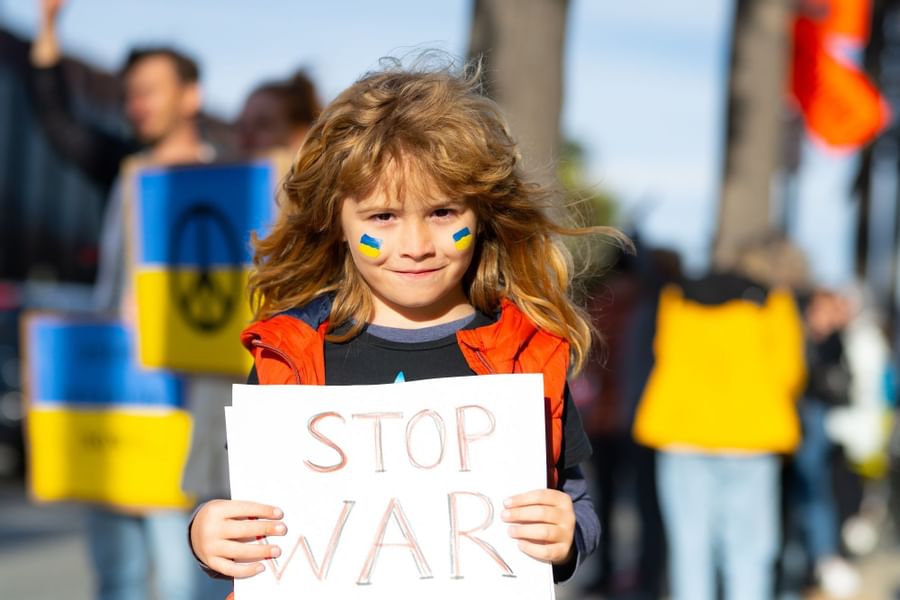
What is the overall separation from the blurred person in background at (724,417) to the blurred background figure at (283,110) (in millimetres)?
2355

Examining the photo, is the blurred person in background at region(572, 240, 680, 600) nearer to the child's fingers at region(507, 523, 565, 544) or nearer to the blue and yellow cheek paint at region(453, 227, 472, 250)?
the blue and yellow cheek paint at region(453, 227, 472, 250)

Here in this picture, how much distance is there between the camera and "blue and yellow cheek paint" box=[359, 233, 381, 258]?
7.75ft

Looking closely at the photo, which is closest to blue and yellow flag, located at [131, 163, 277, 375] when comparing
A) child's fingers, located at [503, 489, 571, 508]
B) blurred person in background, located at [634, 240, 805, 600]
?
child's fingers, located at [503, 489, 571, 508]

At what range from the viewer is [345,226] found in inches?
96.1

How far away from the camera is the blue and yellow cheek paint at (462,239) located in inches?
94.0

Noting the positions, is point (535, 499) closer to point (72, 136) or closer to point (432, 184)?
point (432, 184)

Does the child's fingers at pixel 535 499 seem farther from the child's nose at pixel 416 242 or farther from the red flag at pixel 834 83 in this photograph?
the red flag at pixel 834 83

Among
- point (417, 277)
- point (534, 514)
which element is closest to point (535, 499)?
point (534, 514)

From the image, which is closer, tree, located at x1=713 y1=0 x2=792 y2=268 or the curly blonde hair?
the curly blonde hair

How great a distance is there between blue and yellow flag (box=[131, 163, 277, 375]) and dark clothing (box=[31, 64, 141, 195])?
1.20 feet

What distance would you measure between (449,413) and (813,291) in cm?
690

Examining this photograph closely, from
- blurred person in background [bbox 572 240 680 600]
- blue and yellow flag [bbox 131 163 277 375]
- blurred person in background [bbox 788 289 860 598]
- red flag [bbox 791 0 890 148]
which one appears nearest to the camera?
blue and yellow flag [bbox 131 163 277 375]

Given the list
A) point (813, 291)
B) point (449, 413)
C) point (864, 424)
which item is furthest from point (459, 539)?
point (864, 424)

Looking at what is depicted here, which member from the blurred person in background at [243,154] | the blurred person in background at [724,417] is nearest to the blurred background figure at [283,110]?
the blurred person in background at [243,154]
